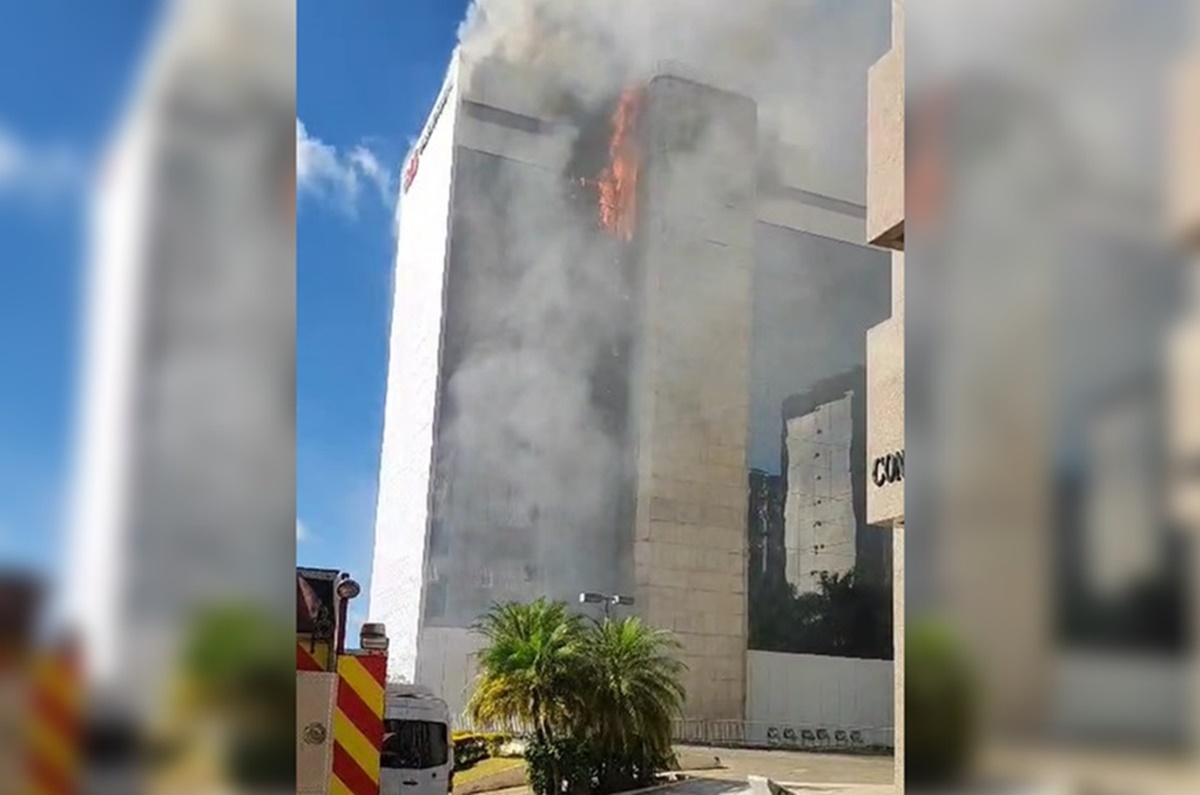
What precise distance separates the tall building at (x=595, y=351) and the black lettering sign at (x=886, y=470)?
2535 cm

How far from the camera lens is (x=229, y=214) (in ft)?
2.58

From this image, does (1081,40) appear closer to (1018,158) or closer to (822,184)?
(1018,158)

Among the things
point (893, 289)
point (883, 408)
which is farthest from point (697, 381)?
point (893, 289)

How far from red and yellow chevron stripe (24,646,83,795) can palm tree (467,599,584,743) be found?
1455 cm

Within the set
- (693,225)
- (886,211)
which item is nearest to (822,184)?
(693,225)

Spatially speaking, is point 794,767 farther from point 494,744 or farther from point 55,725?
point 55,725

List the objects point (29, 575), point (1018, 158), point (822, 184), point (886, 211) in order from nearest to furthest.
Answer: point (29, 575)
point (1018, 158)
point (886, 211)
point (822, 184)

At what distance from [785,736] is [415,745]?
28834mm

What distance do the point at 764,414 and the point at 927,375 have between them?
42329 millimetres

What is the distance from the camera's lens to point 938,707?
0.78m

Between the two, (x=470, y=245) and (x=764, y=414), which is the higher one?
(x=470, y=245)

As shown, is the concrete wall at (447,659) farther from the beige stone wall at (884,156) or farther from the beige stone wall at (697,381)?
the beige stone wall at (884,156)

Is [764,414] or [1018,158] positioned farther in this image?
[764,414]

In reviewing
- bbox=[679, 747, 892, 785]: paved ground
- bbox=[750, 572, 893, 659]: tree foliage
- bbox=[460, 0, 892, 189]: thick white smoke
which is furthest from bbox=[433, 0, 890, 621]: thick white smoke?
bbox=[679, 747, 892, 785]: paved ground
